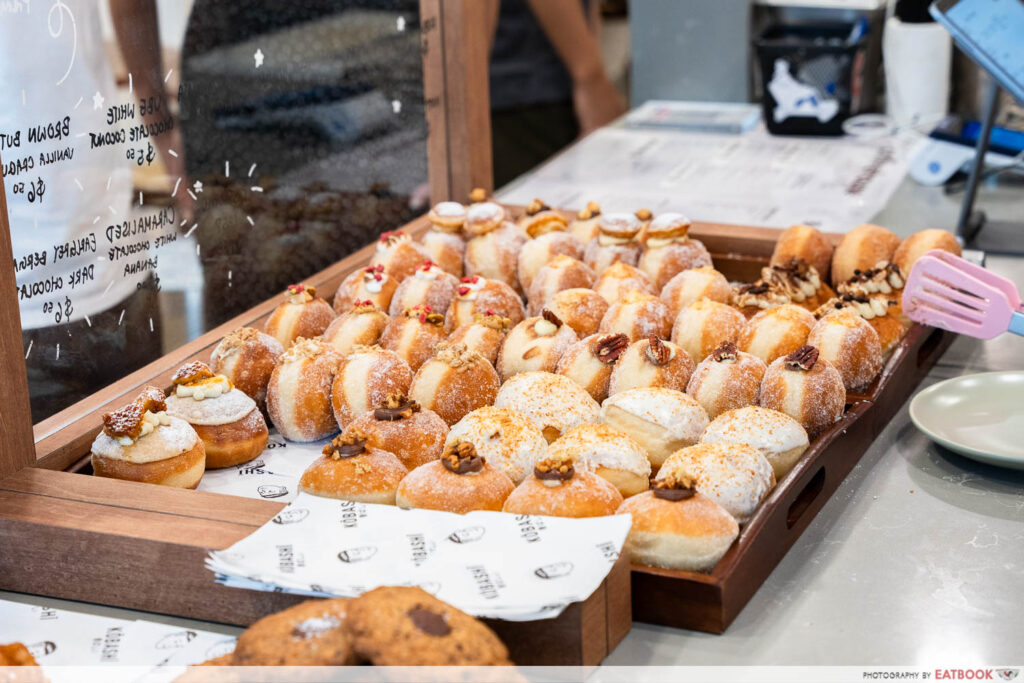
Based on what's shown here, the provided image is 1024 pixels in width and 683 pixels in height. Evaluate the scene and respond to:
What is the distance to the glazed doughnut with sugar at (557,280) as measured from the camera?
1691mm

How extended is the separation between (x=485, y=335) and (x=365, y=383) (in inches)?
7.9

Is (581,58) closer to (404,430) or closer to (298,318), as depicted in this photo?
(298,318)

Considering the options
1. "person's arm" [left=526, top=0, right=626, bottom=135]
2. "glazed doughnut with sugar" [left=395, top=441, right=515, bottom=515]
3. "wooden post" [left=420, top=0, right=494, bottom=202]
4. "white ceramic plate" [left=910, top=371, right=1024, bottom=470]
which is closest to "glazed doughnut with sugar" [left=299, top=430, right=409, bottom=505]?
"glazed doughnut with sugar" [left=395, top=441, right=515, bottom=515]

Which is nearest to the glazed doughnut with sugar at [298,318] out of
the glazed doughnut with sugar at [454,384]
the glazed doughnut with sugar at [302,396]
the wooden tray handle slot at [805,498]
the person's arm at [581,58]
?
the glazed doughnut with sugar at [302,396]

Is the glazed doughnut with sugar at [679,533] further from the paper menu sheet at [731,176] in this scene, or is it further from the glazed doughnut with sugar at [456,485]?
the paper menu sheet at [731,176]

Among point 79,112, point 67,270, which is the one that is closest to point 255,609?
point 67,270

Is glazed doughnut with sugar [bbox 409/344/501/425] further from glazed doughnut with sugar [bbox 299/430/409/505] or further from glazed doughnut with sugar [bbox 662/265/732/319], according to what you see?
glazed doughnut with sugar [bbox 662/265/732/319]

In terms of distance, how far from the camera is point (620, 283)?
1678mm

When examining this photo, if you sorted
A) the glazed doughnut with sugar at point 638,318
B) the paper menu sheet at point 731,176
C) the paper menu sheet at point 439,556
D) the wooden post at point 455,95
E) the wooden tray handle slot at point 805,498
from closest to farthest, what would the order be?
the paper menu sheet at point 439,556 < the wooden tray handle slot at point 805,498 < the glazed doughnut with sugar at point 638,318 < the wooden post at point 455,95 < the paper menu sheet at point 731,176

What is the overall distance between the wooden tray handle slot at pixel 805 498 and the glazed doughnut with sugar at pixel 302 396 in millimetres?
578

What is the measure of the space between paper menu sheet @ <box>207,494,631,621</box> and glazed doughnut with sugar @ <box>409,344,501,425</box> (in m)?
0.30

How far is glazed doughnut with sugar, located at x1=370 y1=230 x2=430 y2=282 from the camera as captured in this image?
1.77 metres

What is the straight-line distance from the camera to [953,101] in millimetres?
3141

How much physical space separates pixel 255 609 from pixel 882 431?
85 centimetres
